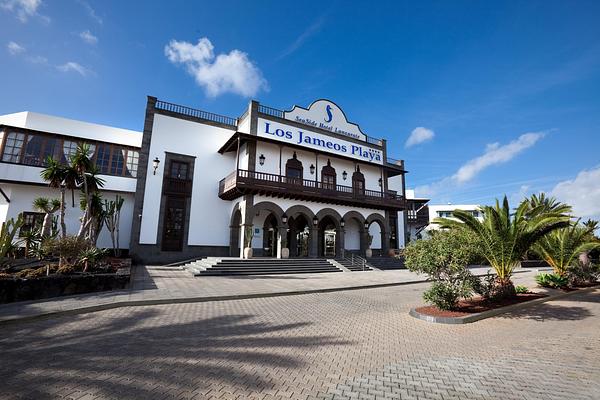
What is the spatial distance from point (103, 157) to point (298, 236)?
14.9 m

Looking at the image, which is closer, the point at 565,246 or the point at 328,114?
the point at 565,246

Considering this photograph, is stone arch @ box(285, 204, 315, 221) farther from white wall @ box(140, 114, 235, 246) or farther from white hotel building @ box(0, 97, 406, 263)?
white wall @ box(140, 114, 235, 246)

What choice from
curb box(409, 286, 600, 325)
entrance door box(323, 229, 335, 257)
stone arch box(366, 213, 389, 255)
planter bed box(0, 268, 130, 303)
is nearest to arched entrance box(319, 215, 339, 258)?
entrance door box(323, 229, 335, 257)

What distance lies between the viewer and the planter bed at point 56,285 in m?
7.72

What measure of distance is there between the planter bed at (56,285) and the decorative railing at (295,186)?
9.52m

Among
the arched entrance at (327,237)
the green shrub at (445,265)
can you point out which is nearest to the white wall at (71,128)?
the arched entrance at (327,237)

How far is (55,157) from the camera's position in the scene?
1891 cm

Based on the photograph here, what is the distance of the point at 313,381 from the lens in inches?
146

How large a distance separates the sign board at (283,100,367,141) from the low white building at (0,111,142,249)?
39.9 ft

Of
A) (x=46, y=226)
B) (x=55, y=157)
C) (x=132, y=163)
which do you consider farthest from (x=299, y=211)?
(x=55, y=157)

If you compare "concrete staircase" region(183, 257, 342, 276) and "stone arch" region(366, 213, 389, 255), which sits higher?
"stone arch" region(366, 213, 389, 255)

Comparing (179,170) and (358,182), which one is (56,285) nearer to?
(179,170)

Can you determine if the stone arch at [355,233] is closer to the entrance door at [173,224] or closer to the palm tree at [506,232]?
the entrance door at [173,224]

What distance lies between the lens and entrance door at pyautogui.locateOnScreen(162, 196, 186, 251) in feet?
63.1
